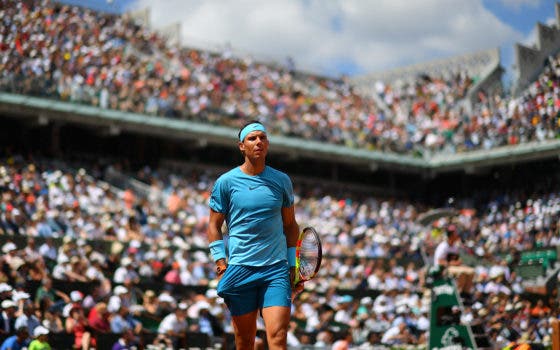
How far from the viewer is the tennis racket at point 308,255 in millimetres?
6395

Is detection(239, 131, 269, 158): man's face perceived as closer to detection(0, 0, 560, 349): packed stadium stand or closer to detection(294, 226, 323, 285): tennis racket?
detection(294, 226, 323, 285): tennis racket

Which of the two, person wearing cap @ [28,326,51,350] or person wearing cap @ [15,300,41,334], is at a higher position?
person wearing cap @ [15,300,41,334]

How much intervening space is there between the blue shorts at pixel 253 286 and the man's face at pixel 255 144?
0.78 m

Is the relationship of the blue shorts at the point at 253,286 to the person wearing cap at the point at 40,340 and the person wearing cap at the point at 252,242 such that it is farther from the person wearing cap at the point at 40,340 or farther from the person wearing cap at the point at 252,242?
the person wearing cap at the point at 40,340

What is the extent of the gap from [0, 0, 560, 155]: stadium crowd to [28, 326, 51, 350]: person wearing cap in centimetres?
1224

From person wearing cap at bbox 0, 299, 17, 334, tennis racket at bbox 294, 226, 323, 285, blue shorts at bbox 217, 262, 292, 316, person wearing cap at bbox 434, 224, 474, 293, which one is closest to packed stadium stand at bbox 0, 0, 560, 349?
person wearing cap at bbox 0, 299, 17, 334

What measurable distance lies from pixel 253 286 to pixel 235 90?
76.2 ft

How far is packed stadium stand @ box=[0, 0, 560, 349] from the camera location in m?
14.4

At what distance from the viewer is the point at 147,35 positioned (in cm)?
3081

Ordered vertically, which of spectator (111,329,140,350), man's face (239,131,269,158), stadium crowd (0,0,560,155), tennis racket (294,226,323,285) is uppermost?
stadium crowd (0,0,560,155)

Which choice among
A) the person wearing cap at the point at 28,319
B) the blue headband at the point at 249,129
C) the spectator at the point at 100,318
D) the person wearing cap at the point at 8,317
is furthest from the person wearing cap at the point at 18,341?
the blue headband at the point at 249,129

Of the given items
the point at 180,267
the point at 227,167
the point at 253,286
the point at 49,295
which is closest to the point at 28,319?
the point at 49,295

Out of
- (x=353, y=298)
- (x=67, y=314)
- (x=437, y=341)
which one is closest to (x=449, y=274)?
(x=437, y=341)

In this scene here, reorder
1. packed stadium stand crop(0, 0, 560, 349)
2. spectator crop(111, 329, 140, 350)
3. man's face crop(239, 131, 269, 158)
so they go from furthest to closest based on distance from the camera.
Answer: packed stadium stand crop(0, 0, 560, 349)
spectator crop(111, 329, 140, 350)
man's face crop(239, 131, 269, 158)
